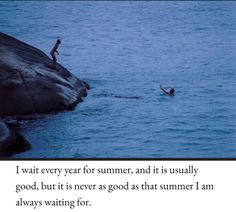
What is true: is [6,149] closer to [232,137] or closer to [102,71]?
[232,137]

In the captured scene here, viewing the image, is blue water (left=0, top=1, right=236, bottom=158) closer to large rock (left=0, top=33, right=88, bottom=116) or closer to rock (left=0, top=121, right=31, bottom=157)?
rock (left=0, top=121, right=31, bottom=157)

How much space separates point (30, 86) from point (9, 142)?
4.58 meters

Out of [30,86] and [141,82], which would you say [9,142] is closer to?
[30,86]

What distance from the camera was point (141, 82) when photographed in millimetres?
33219

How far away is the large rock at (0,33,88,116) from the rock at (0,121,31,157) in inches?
110

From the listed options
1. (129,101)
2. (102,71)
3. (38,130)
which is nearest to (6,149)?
(38,130)

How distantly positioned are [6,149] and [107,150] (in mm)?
3776

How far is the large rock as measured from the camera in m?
21.6

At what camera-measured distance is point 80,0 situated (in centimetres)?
10325

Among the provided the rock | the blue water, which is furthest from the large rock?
the rock

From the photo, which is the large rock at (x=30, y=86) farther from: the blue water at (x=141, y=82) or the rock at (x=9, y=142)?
the rock at (x=9, y=142)

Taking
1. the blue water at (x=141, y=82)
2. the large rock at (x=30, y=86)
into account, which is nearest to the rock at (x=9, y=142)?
the blue water at (x=141, y=82)

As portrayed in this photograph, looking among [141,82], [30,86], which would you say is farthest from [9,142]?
[141,82]
